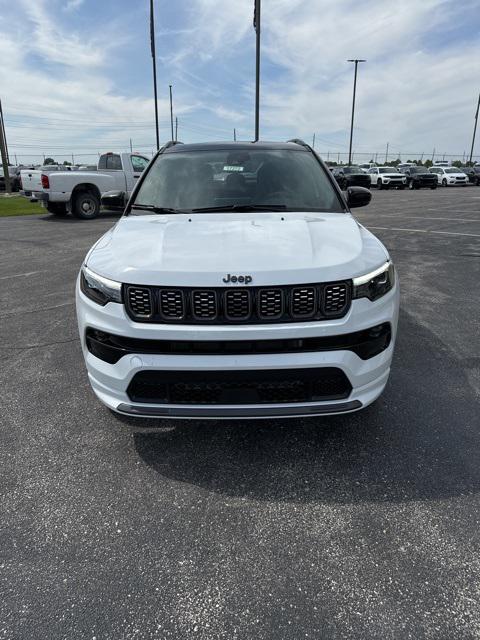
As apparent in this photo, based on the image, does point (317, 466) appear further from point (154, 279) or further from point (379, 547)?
point (154, 279)

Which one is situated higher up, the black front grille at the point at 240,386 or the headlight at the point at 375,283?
the headlight at the point at 375,283

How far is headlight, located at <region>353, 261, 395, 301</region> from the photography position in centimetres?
242

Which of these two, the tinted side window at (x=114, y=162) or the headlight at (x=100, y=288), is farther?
the tinted side window at (x=114, y=162)

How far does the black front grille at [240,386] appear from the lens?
2291 mm

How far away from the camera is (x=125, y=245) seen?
2.73 m

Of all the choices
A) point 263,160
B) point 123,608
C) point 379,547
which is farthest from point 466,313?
point 123,608

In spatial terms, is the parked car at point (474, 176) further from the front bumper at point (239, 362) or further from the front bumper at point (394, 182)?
the front bumper at point (239, 362)

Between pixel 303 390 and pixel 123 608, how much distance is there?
1230 mm

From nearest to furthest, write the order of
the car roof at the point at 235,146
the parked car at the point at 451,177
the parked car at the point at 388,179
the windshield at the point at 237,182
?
1. the windshield at the point at 237,182
2. the car roof at the point at 235,146
3. the parked car at the point at 388,179
4. the parked car at the point at 451,177

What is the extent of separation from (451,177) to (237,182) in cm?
4233

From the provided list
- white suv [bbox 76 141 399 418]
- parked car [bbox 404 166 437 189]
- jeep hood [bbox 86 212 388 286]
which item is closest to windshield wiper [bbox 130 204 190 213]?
jeep hood [bbox 86 212 388 286]

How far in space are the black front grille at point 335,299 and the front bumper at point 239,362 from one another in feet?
0.18

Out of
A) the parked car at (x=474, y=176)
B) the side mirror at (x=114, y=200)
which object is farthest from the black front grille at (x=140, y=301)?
the parked car at (x=474, y=176)

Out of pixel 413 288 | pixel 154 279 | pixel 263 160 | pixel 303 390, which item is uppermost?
pixel 263 160
